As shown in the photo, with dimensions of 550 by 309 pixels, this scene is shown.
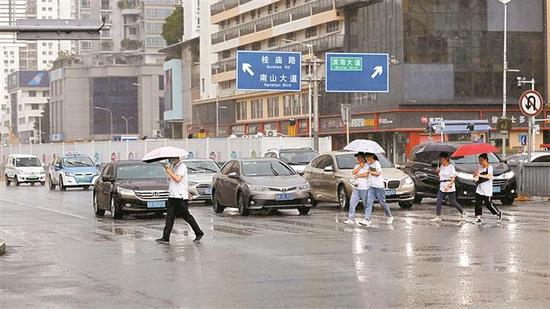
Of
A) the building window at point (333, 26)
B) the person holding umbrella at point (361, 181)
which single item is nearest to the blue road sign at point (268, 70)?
the person holding umbrella at point (361, 181)

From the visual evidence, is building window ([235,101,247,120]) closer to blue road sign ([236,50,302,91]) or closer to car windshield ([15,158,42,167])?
car windshield ([15,158,42,167])

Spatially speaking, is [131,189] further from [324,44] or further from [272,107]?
[272,107]

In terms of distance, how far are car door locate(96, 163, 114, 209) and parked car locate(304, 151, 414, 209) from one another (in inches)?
226

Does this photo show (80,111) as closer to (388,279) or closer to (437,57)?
(437,57)

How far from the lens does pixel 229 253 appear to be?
621 inches

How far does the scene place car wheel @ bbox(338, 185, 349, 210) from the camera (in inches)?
1061

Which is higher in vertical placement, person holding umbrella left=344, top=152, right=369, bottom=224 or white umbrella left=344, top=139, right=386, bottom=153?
white umbrella left=344, top=139, right=386, bottom=153

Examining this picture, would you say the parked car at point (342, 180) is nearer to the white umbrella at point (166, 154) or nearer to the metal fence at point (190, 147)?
the white umbrella at point (166, 154)

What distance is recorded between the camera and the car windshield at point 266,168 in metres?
25.9

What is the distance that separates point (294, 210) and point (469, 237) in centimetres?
977

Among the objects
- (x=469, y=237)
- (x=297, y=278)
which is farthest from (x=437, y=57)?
(x=297, y=278)

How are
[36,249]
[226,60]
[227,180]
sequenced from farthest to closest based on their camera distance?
[226,60]
[227,180]
[36,249]

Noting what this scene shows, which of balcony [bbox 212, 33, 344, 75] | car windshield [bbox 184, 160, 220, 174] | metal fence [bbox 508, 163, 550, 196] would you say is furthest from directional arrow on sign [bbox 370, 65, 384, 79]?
balcony [bbox 212, 33, 344, 75]

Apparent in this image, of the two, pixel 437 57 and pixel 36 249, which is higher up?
pixel 437 57
